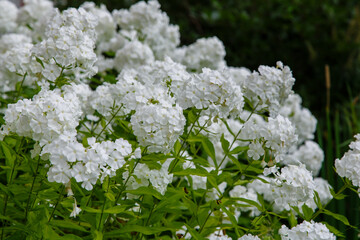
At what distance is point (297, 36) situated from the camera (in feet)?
30.0

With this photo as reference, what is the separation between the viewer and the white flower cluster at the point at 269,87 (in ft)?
9.24

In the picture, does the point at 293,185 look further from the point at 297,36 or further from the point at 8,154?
the point at 297,36

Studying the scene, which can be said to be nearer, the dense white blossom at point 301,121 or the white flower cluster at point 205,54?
the white flower cluster at point 205,54

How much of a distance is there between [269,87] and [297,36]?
6691 millimetres

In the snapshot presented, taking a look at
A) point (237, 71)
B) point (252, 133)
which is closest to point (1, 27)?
point (237, 71)

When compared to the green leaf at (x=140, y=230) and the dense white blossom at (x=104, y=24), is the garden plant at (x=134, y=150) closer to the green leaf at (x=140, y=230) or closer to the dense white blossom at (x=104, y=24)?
the green leaf at (x=140, y=230)

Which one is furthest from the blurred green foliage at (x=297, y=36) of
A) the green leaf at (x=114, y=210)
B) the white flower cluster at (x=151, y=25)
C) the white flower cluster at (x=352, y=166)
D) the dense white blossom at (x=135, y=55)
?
the green leaf at (x=114, y=210)

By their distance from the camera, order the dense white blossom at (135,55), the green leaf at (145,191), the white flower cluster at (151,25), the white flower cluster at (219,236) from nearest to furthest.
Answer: the green leaf at (145,191)
the white flower cluster at (219,236)
the dense white blossom at (135,55)
the white flower cluster at (151,25)

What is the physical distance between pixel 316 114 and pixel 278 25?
1903 millimetres

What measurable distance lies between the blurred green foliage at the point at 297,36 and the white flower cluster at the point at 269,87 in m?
5.76

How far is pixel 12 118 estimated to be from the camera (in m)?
2.42

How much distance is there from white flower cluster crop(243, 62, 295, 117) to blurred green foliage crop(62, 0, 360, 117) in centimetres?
576

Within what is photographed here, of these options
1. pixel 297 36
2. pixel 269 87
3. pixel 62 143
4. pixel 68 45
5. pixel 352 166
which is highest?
pixel 297 36

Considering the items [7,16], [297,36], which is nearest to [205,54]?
[7,16]
